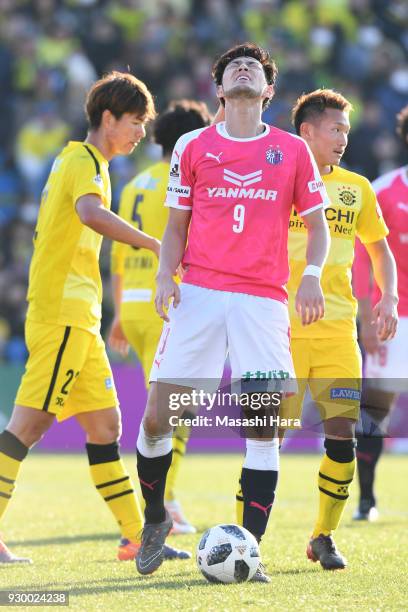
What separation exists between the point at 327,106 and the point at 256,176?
1244mm

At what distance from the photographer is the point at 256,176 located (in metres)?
5.03

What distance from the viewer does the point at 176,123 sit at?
7301 millimetres

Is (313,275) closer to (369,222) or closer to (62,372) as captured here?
(369,222)

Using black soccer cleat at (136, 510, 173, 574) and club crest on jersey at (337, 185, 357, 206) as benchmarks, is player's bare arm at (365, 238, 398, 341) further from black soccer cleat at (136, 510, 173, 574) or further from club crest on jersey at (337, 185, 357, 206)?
black soccer cleat at (136, 510, 173, 574)

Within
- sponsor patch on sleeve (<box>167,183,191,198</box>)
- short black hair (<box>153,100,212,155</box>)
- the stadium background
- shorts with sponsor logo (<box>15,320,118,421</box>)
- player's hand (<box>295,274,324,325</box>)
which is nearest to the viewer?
player's hand (<box>295,274,324,325</box>)

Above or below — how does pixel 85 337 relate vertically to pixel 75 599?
above

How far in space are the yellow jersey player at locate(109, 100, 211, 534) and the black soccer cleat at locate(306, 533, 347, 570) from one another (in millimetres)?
1698

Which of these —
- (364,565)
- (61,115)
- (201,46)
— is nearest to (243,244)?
(364,565)

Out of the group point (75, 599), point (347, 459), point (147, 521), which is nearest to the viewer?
point (75, 599)

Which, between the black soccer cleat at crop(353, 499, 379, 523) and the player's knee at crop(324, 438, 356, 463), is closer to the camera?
the player's knee at crop(324, 438, 356, 463)

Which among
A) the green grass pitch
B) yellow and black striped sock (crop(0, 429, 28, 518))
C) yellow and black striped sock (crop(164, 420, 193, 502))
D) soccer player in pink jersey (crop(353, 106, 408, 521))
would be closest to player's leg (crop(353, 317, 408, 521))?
soccer player in pink jersey (crop(353, 106, 408, 521))

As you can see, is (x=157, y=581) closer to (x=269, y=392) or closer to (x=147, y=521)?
(x=147, y=521)

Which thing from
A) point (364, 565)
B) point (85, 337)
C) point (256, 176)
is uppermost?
point (256, 176)

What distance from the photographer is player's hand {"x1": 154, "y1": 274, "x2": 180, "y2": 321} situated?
4.97m
